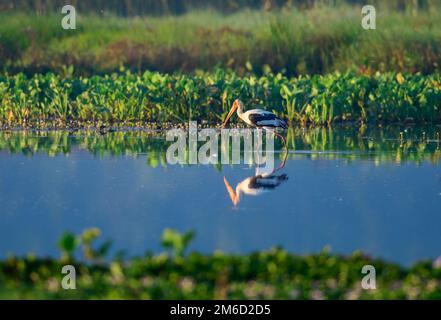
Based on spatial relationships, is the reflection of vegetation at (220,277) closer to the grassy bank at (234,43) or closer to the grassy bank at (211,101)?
the grassy bank at (211,101)

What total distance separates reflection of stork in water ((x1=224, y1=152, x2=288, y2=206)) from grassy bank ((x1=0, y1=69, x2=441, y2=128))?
563 centimetres

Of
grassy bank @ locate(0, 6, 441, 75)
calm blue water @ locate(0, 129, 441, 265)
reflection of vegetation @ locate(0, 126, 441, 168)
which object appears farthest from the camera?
grassy bank @ locate(0, 6, 441, 75)

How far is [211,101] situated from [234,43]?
231 inches

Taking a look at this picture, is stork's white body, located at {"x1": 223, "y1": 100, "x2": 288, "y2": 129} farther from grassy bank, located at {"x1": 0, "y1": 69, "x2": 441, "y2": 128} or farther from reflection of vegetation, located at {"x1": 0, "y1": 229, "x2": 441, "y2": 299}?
reflection of vegetation, located at {"x1": 0, "y1": 229, "x2": 441, "y2": 299}

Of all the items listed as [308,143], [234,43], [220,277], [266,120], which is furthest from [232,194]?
[234,43]

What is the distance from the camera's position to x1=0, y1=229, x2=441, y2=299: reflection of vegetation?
25.8 feet

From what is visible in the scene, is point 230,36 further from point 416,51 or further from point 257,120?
point 257,120

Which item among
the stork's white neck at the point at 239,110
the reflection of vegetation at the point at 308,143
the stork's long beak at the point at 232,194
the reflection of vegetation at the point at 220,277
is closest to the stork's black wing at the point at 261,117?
the reflection of vegetation at the point at 308,143

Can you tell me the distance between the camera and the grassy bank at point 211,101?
62.8 ft

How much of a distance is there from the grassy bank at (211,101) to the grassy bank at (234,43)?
3250 millimetres

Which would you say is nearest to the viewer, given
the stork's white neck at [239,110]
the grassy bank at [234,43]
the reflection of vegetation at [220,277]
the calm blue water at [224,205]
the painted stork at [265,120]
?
the reflection of vegetation at [220,277]

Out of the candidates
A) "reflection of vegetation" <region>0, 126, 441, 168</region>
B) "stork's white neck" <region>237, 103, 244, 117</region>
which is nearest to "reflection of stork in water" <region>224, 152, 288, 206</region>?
"reflection of vegetation" <region>0, 126, 441, 168</region>

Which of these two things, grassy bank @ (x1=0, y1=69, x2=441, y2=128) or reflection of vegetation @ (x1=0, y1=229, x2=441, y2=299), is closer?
reflection of vegetation @ (x1=0, y1=229, x2=441, y2=299)

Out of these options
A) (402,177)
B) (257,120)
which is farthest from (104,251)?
(257,120)
